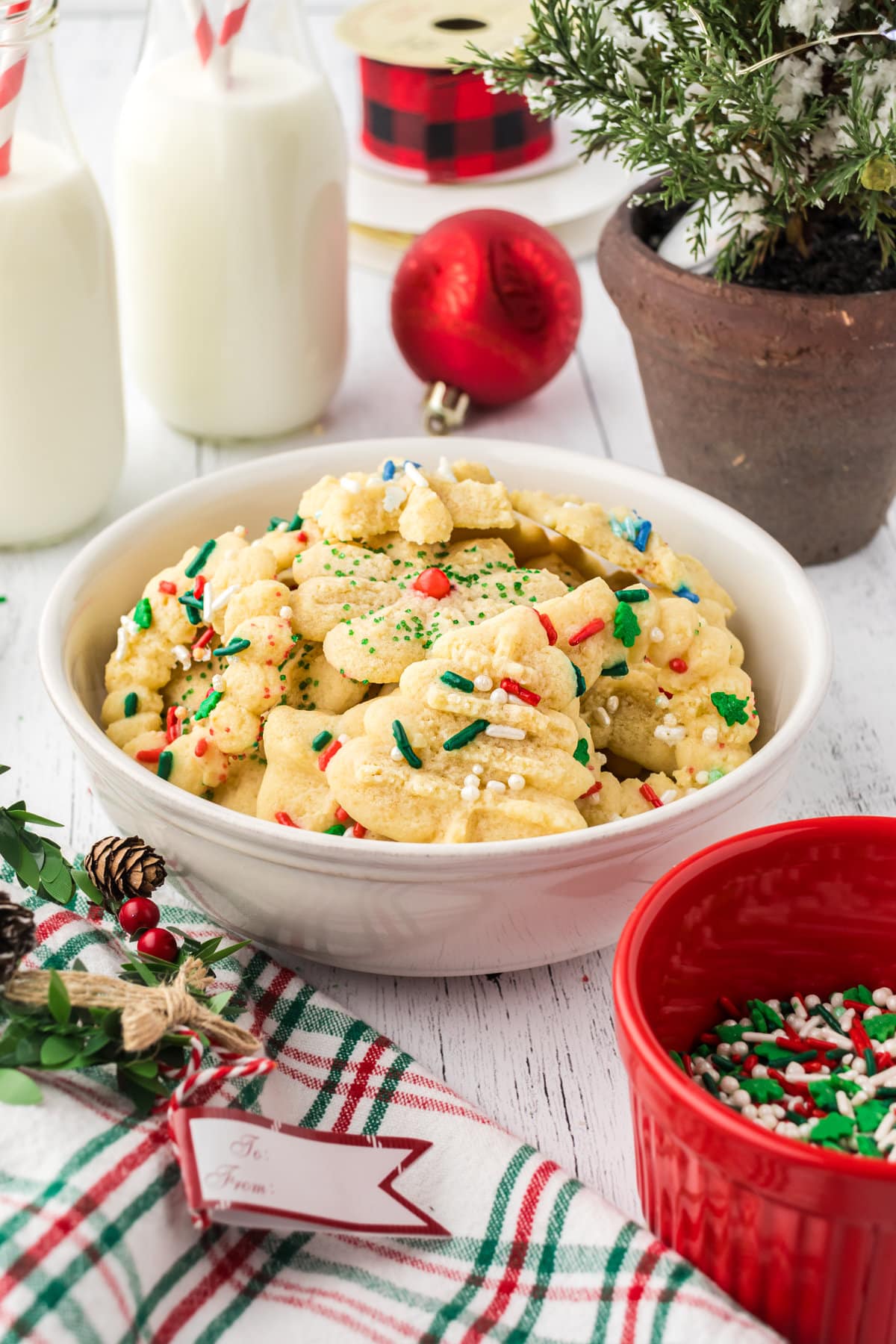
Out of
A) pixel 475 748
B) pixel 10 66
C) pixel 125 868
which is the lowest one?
pixel 125 868

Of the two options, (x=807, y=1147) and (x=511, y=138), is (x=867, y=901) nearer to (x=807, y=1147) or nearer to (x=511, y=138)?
(x=807, y=1147)

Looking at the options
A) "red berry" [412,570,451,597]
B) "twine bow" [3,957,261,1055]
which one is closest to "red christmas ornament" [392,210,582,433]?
"red berry" [412,570,451,597]

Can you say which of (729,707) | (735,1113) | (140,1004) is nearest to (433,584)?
(729,707)

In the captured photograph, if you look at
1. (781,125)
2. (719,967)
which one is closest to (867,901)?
(719,967)

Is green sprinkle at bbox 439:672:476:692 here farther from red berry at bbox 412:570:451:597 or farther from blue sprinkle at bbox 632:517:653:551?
blue sprinkle at bbox 632:517:653:551

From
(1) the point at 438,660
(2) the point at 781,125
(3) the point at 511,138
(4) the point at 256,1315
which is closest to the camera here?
(4) the point at 256,1315

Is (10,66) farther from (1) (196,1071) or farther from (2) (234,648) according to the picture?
(1) (196,1071)

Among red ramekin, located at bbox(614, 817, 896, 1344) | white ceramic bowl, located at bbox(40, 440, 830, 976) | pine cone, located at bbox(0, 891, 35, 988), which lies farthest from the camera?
white ceramic bowl, located at bbox(40, 440, 830, 976)
